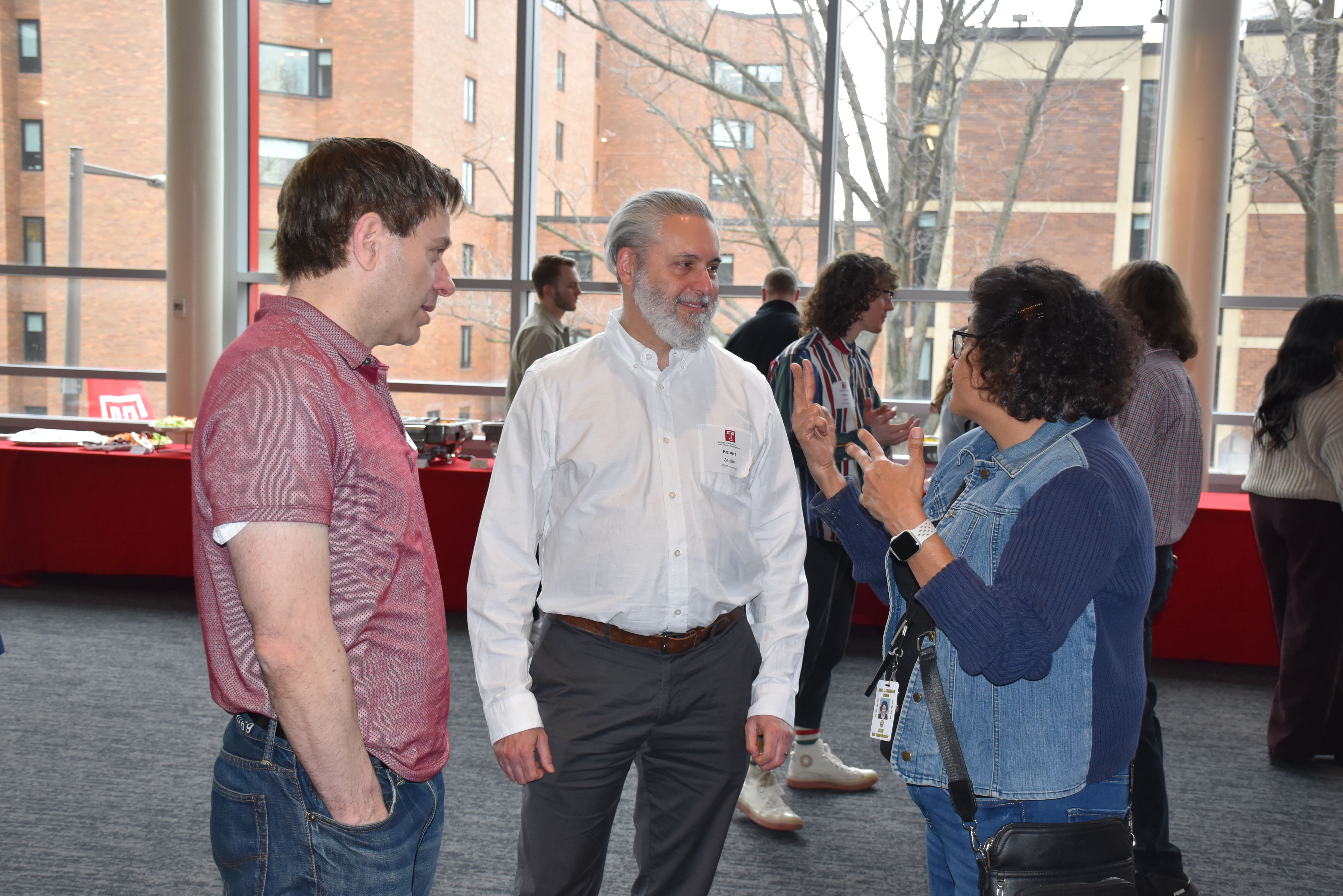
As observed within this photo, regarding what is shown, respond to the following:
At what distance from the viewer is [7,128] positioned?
753cm

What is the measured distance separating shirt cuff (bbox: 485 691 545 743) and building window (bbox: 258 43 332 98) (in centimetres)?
665

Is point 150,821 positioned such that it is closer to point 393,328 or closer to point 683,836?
point 683,836

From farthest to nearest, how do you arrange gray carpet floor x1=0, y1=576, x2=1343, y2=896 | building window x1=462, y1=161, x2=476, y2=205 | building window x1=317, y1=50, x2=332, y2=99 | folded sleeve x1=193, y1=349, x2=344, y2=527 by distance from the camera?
building window x1=317, y1=50, x2=332, y2=99, building window x1=462, y1=161, x2=476, y2=205, gray carpet floor x1=0, y1=576, x2=1343, y2=896, folded sleeve x1=193, y1=349, x2=344, y2=527

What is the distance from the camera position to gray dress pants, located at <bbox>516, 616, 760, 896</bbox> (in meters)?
1.67

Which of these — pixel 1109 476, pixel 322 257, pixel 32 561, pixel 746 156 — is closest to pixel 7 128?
pixel 32 561

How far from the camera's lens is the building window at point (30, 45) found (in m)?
7.43

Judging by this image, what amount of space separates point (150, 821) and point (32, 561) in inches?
123

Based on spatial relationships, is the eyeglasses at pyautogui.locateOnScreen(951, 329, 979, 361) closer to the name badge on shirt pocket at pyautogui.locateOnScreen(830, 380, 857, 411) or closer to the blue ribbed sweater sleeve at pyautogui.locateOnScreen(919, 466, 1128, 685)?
the blue ribbed sweater sleeve at pyautogui.locateOnScreen(919, 466, 1128, 685)

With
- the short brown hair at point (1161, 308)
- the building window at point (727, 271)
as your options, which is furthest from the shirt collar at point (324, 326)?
the building window at point (727, 271)

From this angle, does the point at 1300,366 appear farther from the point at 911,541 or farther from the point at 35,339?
the point at 35,339

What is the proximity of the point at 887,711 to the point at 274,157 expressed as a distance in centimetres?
714

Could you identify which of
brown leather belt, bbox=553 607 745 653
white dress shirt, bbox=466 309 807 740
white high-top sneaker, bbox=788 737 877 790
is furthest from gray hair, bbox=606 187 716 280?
white high-top sneaker, bbox=788 737 877 790

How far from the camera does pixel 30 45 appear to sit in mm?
7445

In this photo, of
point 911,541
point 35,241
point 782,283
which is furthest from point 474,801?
point 35,241
